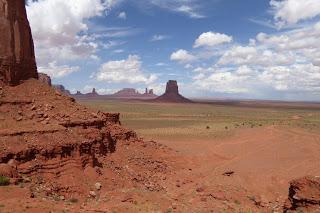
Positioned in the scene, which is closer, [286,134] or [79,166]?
[79,166]

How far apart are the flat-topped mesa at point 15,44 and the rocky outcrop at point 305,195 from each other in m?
13.5

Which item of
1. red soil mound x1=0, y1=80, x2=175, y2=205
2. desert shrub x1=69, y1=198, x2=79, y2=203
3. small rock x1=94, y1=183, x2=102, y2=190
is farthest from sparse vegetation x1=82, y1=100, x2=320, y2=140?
desert shrub x1=69, y1=198, x2=79, y2=203

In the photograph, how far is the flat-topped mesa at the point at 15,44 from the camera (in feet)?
63.2

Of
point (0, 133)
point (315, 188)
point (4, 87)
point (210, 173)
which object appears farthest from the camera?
point (210, 173)

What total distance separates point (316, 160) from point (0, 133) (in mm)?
17300

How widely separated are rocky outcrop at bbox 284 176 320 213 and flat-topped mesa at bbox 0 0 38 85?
1354 centimetres

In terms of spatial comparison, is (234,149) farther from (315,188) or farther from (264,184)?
(315,188)

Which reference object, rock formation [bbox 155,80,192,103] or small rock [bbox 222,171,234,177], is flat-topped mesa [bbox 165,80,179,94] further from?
small rock [bbox 222,171,234,177]

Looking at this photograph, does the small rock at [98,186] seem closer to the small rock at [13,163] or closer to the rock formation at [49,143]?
the rock formation at [49,143]

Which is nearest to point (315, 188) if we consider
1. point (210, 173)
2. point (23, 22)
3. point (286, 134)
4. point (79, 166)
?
point (79, 166)

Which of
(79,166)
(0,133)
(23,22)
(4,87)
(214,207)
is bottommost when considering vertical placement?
(214,207)

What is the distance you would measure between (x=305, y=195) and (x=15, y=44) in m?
14.4

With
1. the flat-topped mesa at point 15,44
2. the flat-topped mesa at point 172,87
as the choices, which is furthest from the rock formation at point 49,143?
the flat-topped mesa at point 172,87

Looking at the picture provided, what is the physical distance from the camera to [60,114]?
20.0 meters
